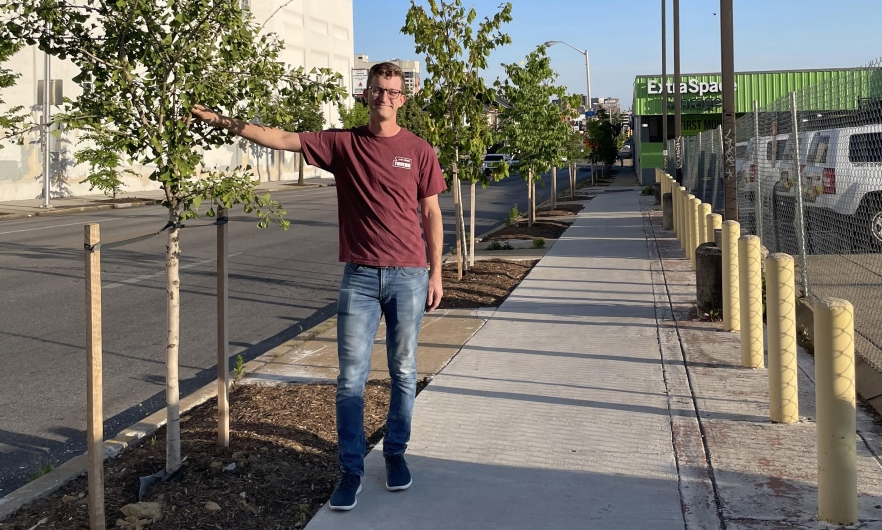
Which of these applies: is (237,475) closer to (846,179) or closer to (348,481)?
(348,481)

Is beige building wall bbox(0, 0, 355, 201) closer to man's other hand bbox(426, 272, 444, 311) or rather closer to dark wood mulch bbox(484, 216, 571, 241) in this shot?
man's other hand bbox(426, 272, 444, 311)

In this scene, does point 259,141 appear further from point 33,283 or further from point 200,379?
point 33,283

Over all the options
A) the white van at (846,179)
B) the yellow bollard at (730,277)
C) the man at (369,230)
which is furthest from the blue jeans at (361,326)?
the white van at (846,179)

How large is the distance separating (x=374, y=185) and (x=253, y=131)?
0.58 meters

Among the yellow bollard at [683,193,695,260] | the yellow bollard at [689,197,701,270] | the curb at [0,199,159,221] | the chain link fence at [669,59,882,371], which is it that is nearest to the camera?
the chain link fence at [669,59,882,371]

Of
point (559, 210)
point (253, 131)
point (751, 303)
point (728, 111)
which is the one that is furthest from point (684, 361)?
point (559, 210)

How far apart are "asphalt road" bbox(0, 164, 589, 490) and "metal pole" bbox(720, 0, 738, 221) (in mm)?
4974

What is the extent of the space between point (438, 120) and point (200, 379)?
208 inches

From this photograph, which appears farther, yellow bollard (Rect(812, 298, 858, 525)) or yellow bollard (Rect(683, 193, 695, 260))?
yellow bollard (Rect(683, 193, 695, 260))

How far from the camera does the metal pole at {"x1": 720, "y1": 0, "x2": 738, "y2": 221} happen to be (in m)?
11.4

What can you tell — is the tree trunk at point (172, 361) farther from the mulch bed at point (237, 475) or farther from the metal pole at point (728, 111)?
the metal pole at point (728, 111)

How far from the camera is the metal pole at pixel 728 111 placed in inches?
448

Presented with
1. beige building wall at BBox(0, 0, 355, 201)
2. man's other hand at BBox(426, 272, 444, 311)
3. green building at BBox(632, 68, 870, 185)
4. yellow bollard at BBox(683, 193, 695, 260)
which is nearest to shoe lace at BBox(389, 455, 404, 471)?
man's other hand at BBox(426, 272, 444, 311)

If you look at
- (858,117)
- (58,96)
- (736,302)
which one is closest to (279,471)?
(736,302)
